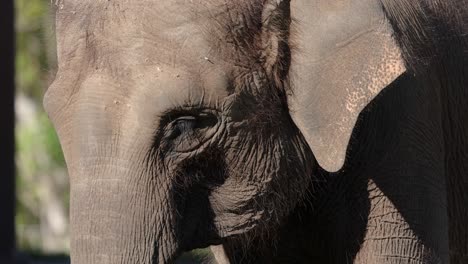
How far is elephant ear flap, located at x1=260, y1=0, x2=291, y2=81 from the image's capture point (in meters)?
3.96

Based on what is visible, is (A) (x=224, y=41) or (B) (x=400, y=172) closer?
(A) (x=224, y=41)

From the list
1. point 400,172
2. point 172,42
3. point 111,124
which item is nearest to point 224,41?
point 172,42

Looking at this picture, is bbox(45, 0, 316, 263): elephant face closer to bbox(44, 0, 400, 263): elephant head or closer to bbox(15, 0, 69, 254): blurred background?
bbox(44, 0, 400, 263): elephant head

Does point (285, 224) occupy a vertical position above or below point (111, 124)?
below

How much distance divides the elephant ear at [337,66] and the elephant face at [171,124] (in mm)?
71

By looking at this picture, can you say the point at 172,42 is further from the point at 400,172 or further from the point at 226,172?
the point at 400,172

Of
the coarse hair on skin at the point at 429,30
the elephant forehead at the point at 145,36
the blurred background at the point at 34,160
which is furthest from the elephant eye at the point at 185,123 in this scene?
the blurred background at the point at 34,160

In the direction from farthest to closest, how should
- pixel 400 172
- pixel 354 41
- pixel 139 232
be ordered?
pixel 400 172 < pixel 354 41 < pixel 139 232

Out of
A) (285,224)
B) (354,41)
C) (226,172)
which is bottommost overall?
(285,224)

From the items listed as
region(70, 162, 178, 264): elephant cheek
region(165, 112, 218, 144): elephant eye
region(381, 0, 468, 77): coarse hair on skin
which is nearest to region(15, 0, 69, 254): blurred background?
region(381, 0, 468, 77): coarse hair on skin

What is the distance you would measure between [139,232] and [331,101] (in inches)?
27.8

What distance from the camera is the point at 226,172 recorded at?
3.98 metres
